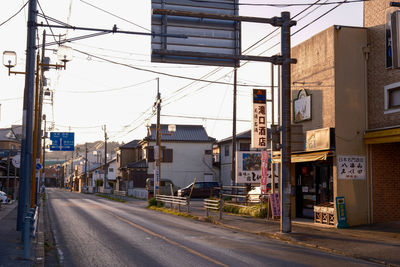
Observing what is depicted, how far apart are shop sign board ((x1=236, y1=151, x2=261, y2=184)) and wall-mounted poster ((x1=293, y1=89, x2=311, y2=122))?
640 cm

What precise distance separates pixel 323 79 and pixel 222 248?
881 cm

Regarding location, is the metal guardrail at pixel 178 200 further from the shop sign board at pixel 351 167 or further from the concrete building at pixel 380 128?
the concrete building at pixel 380 128

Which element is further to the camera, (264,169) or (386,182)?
(264,169)

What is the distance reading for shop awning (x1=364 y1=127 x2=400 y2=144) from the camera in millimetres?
15289

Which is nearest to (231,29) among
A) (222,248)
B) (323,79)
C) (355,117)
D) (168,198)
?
(323,79)

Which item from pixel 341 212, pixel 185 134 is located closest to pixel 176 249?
pixel 341 212

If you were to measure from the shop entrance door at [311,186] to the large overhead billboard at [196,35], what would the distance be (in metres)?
7.01

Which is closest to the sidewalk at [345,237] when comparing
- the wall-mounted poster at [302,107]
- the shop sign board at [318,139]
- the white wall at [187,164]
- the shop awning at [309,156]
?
the shop awning at [309,156]

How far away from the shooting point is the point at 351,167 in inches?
667

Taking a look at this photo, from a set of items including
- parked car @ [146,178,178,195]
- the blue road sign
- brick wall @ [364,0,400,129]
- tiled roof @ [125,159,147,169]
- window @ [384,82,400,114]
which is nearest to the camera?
window @ [384,82,400,114]

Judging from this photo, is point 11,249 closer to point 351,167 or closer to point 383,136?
point 351,167

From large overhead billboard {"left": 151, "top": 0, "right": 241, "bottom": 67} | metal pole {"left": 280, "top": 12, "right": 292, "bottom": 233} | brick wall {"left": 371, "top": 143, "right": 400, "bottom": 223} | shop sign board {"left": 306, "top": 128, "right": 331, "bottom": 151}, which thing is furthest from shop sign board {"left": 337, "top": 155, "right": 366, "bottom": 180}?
large overhead billboard {"left": 151, "top": 0, "right": 241, "bottom": 67}

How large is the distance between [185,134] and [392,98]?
140 feet

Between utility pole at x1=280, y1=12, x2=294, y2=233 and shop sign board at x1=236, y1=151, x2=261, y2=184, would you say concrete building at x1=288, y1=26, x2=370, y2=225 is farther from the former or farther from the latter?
shop sign board at x1=236, y1=151, x2=261, y2=184
